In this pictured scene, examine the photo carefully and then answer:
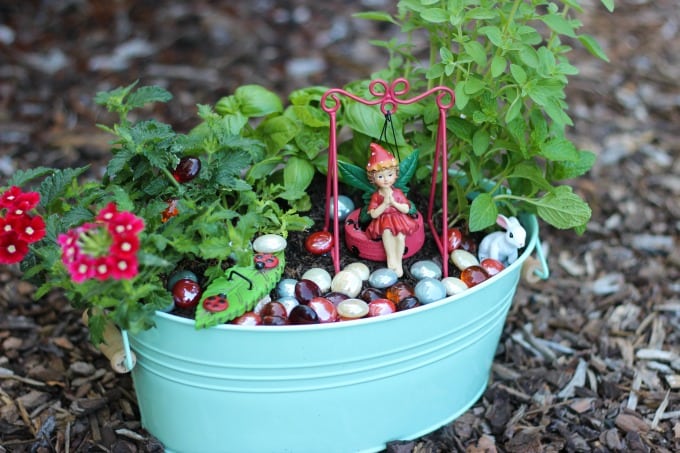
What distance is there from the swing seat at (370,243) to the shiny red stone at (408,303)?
15cm

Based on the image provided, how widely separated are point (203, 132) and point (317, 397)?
0.60 meters

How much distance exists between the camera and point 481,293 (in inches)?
58.4

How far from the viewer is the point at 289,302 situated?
4.80 ft

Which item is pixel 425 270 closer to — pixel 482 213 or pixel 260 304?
pixel 482 213

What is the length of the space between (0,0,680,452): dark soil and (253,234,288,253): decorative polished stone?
48 cm

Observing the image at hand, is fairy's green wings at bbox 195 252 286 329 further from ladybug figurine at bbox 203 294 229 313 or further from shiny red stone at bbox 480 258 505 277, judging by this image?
shiny red stone at bbox 480 258 505 277

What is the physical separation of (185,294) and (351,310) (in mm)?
309

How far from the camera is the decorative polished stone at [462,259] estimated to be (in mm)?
1607

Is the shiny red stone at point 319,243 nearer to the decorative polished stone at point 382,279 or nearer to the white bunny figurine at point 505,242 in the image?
the decorative polished stone at point 382,279

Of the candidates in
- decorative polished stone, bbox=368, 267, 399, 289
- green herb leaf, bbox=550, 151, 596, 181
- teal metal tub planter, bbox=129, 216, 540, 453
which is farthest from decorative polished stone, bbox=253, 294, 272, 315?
green herb leaf, bbox=550, 151, 596, 181

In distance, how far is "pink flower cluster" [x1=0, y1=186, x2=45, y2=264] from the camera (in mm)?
1356

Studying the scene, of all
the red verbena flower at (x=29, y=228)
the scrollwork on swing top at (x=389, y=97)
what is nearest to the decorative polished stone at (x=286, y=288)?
the scrollwork on swing top at (x=389, y=97)

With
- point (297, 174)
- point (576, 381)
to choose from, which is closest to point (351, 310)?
point (297, 174)

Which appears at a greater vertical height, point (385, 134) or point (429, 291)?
point (385, 134)
